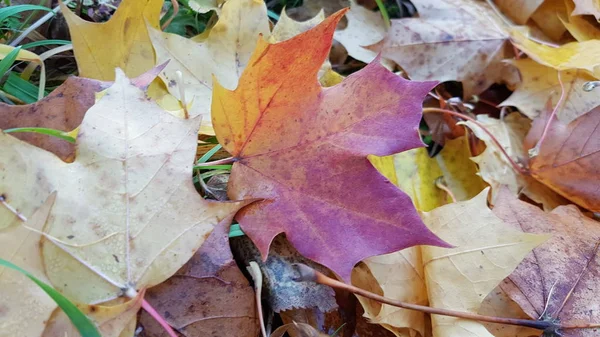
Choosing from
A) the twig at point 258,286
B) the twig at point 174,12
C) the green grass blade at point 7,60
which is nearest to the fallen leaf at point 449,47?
the twig at point 174,12

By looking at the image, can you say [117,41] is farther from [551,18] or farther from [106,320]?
[551,18]

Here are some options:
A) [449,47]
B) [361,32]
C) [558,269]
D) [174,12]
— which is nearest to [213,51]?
[174,12]

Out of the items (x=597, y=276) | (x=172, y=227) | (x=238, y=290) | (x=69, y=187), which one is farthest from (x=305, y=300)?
(x=597, y=276)

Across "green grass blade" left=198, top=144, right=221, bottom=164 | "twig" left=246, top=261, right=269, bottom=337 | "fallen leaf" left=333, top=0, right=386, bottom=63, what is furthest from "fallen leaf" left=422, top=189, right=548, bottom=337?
"fallen leaf" left=333, top=0, right=386, bottom=63

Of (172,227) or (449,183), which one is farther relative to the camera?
(449,183)

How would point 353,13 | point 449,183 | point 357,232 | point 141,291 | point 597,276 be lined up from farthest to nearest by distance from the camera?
point 353,13, point 449,183, point 597,276, point 357,232, point 141,291

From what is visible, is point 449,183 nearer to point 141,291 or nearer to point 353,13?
point 353,13

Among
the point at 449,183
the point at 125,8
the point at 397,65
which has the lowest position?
the point at 449,183
